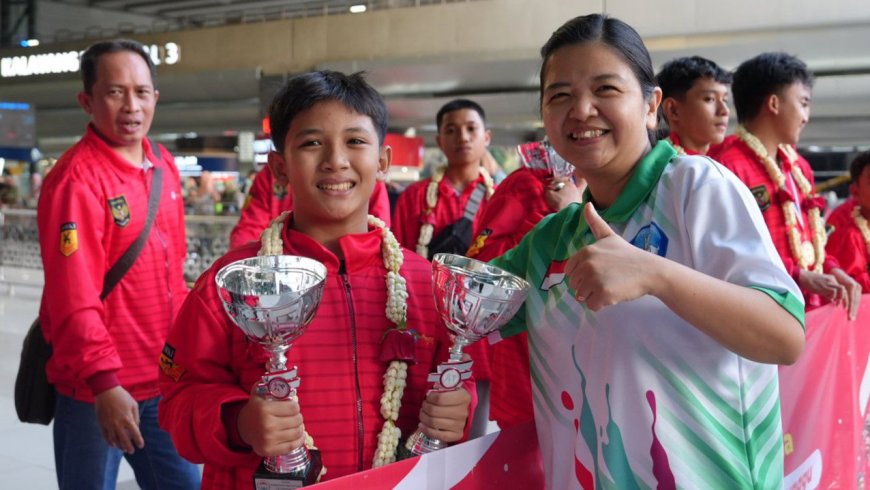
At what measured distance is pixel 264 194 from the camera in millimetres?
4137

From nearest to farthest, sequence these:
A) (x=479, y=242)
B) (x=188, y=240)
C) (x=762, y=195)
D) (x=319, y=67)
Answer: (x=479, y=242)
(x=762, y=195)
(x=188, y=240)
(x=319, y=67)

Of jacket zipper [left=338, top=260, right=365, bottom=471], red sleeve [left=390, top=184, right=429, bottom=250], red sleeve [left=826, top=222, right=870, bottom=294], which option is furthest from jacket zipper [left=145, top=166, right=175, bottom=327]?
red sleeve [left=826, top=222, right=870, bottom=294]

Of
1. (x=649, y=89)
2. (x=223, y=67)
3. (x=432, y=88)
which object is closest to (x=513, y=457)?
(x=649, y=89)

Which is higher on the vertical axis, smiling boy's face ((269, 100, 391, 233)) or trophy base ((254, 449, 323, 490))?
smiling boy's face ((269, 100, 391, 233))

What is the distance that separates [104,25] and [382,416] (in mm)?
26643

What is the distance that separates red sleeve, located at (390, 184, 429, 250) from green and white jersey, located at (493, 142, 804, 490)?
3.19 meters

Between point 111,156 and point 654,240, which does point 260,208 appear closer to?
point 111,156

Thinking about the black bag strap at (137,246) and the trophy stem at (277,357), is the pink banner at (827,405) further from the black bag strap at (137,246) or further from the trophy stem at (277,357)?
the black bag strap at (137,246)

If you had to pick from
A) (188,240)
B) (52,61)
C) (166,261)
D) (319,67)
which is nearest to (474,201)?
(166,261)

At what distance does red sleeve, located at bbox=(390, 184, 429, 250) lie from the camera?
15.0 ft

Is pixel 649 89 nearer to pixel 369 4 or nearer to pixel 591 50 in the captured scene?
pixel 591 50

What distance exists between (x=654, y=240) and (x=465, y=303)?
299 mm

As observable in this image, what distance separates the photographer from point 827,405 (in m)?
2.54

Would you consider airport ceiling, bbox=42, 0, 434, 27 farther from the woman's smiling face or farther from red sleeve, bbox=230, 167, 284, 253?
the woman's smiling face
